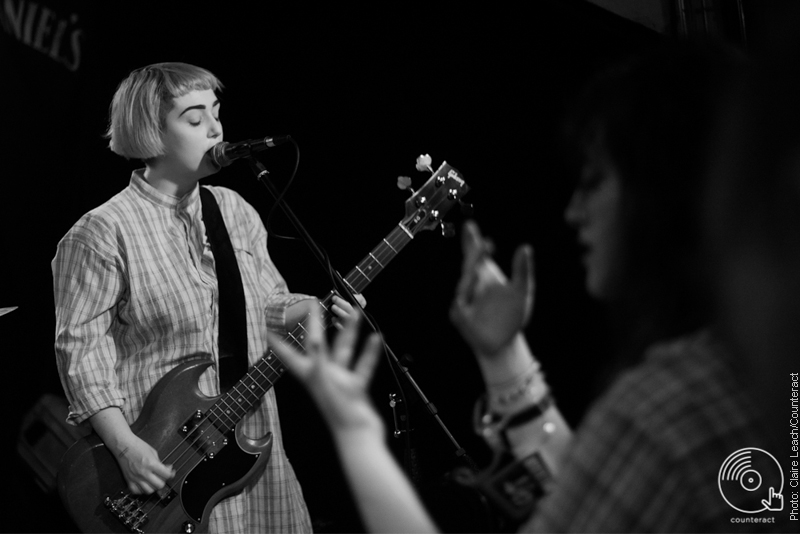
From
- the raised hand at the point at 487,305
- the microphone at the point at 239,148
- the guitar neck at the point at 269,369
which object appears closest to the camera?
the raised hand at the point at 487,305

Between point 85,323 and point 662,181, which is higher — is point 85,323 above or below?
below

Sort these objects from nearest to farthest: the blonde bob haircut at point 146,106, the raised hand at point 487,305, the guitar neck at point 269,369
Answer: the raised hand at point 487,305
the guitar neck at point 269,369
the blonde bob haircut at point 146,106

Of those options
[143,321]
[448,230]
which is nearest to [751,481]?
[448,230]

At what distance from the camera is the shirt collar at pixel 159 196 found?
2.39m

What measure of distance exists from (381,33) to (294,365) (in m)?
2.50

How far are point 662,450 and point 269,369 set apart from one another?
162 centimetres

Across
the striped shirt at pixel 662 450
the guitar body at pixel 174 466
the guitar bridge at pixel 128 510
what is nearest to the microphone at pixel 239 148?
the guitar body at pixel 174 466

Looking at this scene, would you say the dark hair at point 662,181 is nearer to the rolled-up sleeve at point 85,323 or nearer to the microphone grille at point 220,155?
the microphone grille at point 220,155

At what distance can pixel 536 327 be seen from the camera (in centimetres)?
326

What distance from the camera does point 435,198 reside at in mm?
2326

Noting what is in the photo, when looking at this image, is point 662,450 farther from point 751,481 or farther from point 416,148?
point 416,148

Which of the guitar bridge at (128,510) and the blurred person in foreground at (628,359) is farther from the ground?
the blurred person in foreground at (628,359)

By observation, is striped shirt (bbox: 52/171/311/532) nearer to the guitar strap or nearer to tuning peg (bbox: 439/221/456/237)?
the guitar strap

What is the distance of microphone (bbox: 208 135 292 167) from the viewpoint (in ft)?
7.00
